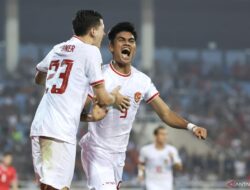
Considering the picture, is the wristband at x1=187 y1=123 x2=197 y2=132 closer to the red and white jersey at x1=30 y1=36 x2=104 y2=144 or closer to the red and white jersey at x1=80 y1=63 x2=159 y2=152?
the red and white jersey at x1=80 y1=63 x2=159 y2=152

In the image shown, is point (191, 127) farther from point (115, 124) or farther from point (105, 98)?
point (105, 98)

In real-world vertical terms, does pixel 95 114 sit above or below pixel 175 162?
above

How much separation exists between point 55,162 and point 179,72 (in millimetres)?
24454

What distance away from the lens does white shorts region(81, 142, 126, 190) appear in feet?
24.1

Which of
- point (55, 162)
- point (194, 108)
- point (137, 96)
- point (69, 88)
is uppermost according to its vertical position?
point (69, 88)

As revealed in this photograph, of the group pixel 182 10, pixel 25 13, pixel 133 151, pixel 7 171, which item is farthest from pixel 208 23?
pixel 7 171

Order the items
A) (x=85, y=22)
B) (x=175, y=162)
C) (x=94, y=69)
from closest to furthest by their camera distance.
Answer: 1. (x=94, y=69)
2. (x=85, y=22)
3. (x=175, y=162)

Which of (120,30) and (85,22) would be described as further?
(120,30)

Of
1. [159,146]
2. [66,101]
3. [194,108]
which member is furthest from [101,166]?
[194,108]

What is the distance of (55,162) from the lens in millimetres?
6074

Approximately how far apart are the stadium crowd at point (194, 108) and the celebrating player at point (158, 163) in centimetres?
942

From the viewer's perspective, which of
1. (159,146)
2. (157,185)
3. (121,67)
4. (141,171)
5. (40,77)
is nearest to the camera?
(40,77)

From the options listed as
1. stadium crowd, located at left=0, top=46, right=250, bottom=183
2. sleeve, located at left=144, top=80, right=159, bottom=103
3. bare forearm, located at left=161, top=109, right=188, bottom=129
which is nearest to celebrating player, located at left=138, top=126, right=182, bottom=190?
sleeve, located at left=144, top=80, right=159, bottom=103

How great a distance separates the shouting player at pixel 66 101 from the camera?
607 centimetres
